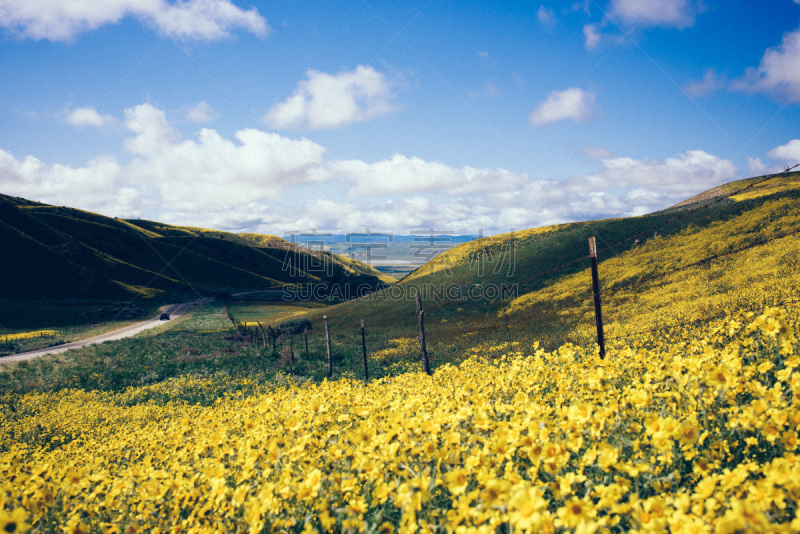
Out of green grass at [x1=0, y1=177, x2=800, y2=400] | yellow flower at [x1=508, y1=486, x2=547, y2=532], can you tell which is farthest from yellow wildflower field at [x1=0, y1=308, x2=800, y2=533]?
green grass at [x1=0, y1=177, x2=800, y2=400]

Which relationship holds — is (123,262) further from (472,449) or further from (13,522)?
(472,449)

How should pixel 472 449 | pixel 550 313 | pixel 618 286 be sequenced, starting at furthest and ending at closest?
pixel 618 286
pixel 550 313
pixel 472 449

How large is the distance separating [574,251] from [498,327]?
62.3 ft

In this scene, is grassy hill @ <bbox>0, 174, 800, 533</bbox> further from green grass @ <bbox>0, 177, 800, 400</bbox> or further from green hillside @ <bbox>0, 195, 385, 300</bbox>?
green hillside @ <bbox>0, 195, 385, 300</bbox>

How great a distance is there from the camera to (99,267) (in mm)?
86875

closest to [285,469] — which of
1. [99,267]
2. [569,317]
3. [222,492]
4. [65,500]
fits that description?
[222,492]

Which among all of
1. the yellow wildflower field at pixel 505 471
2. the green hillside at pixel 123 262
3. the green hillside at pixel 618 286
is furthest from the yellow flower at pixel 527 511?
the green hillside at pixel 123 262

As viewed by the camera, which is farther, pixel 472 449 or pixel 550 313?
pixel 550 313

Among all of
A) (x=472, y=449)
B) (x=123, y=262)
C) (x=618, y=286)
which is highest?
(x=123, y=262)

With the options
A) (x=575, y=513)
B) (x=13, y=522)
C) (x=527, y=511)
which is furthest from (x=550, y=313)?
(x=13, y=522)

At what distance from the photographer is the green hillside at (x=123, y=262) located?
76000 mm

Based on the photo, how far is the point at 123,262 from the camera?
94.2 metres

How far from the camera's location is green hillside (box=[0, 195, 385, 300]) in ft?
249

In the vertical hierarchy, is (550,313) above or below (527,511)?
below
